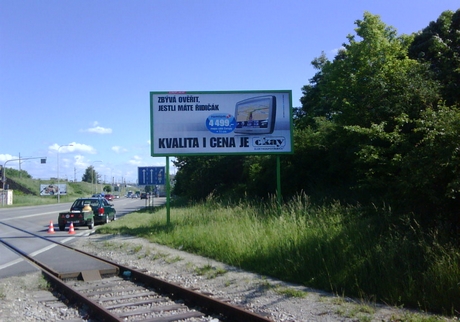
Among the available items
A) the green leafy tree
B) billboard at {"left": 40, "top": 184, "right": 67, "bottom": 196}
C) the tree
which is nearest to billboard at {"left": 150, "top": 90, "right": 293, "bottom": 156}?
the green leafy tree

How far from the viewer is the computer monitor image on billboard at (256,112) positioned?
19250 millimetres

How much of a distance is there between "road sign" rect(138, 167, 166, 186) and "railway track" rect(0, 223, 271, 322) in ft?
84.5

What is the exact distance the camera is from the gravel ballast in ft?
22.8

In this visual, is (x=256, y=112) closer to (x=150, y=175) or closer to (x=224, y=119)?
(x=224, y=119)

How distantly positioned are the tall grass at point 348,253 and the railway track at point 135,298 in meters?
2.18

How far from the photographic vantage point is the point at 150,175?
37.4 metres

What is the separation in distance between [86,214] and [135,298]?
16.9m

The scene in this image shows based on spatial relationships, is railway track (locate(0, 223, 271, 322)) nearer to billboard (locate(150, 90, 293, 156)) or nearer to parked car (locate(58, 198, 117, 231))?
billboard (locate(150, 90, 293, 156))

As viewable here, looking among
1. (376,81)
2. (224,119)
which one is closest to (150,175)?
(224,119)

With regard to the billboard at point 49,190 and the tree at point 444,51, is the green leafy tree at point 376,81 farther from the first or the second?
the billboard at point 49,190

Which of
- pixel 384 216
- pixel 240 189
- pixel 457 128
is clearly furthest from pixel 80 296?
pixel 240 189

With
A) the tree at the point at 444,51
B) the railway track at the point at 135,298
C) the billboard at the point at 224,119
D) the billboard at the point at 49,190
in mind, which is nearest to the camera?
the railway track at the point at 135,298

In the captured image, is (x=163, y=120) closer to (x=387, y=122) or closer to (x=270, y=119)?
(x=270, y=119)

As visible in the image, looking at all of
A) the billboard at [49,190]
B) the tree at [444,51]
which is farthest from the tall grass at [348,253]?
the billboard at [49,190]
